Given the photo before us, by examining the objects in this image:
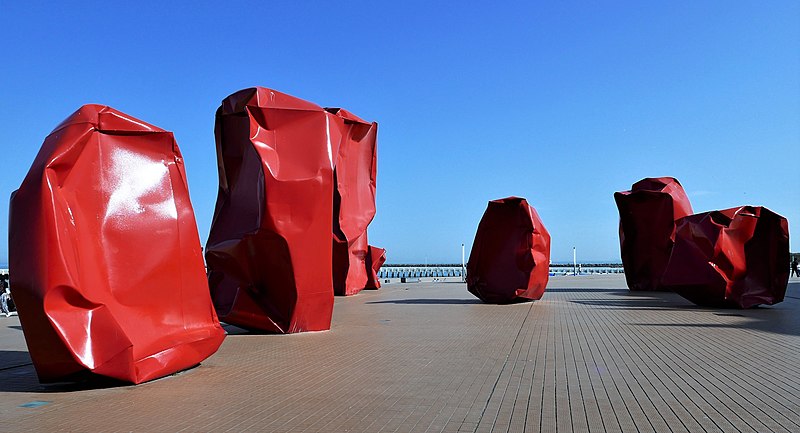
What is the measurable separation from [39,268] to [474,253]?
1364 centimetres

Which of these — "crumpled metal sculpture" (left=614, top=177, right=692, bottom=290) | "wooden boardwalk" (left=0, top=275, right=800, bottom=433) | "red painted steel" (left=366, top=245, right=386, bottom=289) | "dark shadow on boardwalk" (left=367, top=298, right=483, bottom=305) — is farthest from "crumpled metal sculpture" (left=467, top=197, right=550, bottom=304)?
"red painted steel" (left=366, top=245, right=386, bottom=289)

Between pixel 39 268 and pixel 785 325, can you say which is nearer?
pixel 39 268

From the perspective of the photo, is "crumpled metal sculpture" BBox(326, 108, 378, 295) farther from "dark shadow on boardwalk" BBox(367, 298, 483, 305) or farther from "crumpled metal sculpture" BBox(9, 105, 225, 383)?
"crumpled metal sculpture" BBox(9, 105, 225, 383)

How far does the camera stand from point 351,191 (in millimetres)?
21812

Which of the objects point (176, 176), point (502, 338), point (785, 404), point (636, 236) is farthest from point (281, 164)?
point (636, 236)

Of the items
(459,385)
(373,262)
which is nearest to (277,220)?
(459,385)

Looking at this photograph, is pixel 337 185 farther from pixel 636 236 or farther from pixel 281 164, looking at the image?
pixel 636 236

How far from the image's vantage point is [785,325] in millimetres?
13000

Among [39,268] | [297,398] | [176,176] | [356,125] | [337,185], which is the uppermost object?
[356,125]

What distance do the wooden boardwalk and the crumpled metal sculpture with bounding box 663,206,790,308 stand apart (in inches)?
148

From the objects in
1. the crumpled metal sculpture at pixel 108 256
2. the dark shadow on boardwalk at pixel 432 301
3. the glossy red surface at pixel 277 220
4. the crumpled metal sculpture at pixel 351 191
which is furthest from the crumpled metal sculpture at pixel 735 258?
the crumpled metal sculpture at pixel 108 256

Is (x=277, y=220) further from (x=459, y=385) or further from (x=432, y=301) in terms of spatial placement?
(x=432, y=301)

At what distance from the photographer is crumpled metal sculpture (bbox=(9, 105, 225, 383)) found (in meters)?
6.75

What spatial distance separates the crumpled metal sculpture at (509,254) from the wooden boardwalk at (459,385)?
5622 mm
